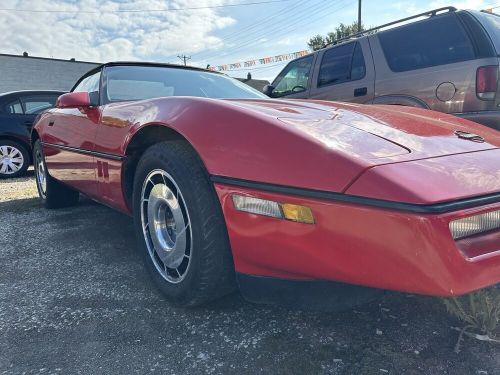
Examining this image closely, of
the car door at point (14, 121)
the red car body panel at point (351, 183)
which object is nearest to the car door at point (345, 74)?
the red car body panel at point (351, 183)

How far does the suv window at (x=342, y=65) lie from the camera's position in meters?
4.60

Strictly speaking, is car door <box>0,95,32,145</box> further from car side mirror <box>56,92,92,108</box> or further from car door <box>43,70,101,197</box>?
car side mirror <box>56,92,92,108</box>

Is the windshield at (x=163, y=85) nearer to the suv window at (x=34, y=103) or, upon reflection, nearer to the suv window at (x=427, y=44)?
the suv window at (x=427, y=44)

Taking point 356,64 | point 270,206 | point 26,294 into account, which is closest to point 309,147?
point 270,206

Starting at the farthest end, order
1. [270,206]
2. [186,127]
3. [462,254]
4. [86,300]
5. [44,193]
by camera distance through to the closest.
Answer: [44,193]
[86,300]
[186,127]
[270,206]
[462,254]

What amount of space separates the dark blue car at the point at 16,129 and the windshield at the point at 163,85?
4433 mm

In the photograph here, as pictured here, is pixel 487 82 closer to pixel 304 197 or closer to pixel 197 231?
pixel 304 197

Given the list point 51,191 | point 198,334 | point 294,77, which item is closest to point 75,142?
point 51,191

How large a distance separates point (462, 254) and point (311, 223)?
46 centimetres

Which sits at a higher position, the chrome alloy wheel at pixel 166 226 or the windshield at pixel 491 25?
the windshield at pixel 491 25

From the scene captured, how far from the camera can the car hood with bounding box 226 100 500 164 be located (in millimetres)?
1415

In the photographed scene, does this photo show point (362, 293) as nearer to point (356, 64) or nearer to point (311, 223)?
point (311, 223)

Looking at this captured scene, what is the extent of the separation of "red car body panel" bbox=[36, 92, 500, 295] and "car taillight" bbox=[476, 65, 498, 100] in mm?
1721

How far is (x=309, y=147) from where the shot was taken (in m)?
1.38
